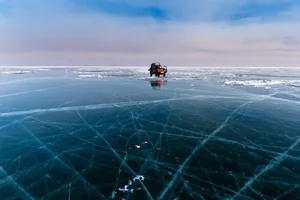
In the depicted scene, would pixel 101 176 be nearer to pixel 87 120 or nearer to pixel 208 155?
pixel 208 155

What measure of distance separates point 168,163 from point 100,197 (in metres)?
2.22

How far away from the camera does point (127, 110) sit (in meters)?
11.5

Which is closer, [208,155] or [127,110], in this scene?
[208,155]

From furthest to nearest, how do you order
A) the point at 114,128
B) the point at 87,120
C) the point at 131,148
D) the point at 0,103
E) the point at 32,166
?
the point at 0,103
the point at 87,120
the point at 114,128
the point at 131,148
the point at 32,166

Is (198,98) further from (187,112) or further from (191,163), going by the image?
(191,163)

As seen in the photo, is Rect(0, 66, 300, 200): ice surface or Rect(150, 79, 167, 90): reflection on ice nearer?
Rect(0, 66, 300, 200): ice surface

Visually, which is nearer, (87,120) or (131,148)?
(131,148)

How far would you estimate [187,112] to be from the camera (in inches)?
438

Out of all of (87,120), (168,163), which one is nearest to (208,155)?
(168,163)

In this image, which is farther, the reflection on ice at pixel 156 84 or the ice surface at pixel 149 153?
the reflection on ice at pixel 156 84

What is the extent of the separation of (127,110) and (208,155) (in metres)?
6.27

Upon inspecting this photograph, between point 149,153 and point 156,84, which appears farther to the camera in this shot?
point 156,84

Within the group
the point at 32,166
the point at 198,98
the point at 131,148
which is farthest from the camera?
the point at 198,98

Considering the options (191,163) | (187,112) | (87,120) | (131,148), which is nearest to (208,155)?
(191,163)
